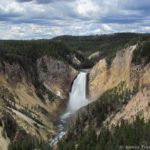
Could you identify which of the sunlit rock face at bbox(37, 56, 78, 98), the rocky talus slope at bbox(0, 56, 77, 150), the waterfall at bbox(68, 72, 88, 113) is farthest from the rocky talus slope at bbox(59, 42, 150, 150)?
the rocky talus slope at bbox(0, 56, 77, 150)

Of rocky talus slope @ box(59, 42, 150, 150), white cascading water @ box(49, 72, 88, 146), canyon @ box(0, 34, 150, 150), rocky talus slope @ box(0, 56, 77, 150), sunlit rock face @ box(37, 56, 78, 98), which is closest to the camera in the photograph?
rocky talus slope @ box(59, 42, 150, 150)

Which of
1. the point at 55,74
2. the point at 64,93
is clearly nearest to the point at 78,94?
the point at 64,93

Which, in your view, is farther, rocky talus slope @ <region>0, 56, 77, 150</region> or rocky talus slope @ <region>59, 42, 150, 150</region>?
rocky talus slope @ <region>0, 56, 77, 150</region>

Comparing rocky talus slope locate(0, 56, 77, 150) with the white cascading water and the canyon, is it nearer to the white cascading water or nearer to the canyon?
the canyon

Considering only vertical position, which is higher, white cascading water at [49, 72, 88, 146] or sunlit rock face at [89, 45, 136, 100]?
sunlit rock face at [89, 45, 136, 100]

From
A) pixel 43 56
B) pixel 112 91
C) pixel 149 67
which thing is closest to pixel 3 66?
pixel 43 56
